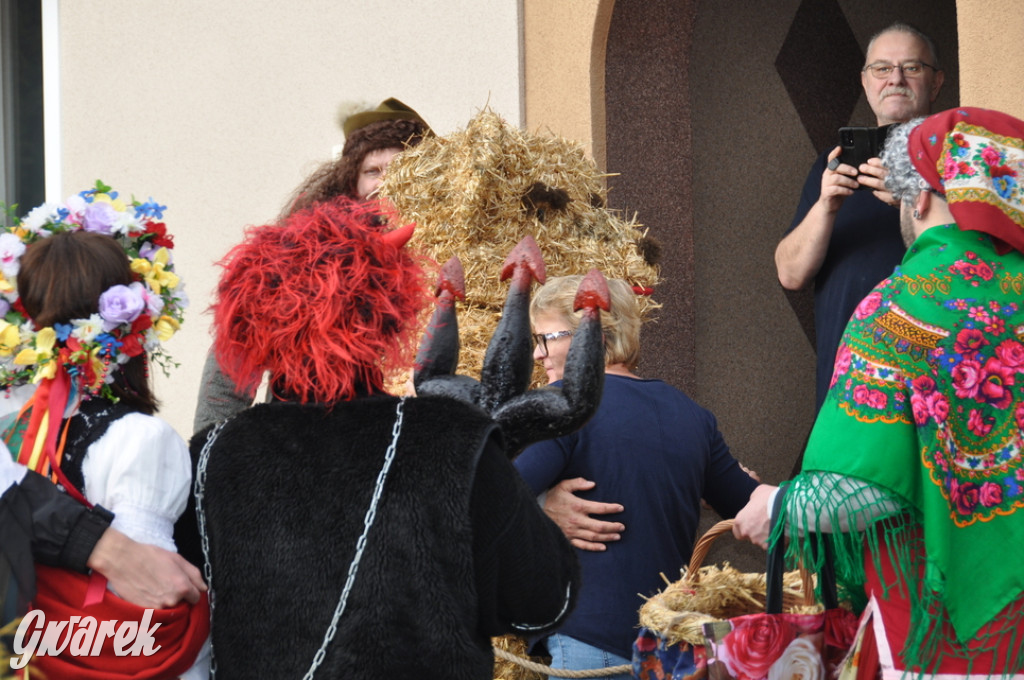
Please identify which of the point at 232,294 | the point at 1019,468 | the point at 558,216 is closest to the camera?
the point at 232,294

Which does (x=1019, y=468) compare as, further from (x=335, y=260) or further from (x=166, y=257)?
(x=166, y=257)

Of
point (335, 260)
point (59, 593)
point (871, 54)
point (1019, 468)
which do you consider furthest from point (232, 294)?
point (871, 54)

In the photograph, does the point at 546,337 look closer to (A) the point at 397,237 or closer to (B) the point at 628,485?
(B) the point at 628,485

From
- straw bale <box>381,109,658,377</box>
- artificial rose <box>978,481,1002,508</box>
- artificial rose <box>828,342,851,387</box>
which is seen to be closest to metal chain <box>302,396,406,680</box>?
artificial rose <box>828,342,851,387</box>

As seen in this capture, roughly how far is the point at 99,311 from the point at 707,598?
1.54 m

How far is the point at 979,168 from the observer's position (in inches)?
99.5

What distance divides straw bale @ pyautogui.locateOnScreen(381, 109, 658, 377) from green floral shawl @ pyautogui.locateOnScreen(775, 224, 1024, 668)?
147 cm

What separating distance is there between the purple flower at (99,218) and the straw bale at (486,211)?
55.4 inches

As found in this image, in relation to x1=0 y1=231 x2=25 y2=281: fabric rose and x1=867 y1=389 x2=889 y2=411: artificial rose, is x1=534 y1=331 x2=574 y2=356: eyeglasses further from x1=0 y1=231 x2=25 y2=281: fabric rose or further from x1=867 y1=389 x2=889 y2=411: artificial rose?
x1=0 y1=231 x2=25 y2=281: fabric rose

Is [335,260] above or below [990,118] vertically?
below

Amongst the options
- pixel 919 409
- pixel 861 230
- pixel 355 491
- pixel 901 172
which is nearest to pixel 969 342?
pixel 919 409

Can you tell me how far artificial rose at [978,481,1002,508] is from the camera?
243 centimetres

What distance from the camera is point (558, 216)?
12.8ft

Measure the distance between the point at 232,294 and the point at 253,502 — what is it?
0.40 meters
